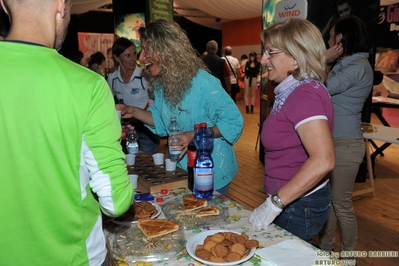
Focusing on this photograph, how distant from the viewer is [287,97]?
4.82 ft

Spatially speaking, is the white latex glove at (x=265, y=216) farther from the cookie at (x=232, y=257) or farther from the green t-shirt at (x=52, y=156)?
the green t-shirt at (x=52, y=156)

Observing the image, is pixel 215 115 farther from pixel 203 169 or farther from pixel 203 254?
pixel 203 254

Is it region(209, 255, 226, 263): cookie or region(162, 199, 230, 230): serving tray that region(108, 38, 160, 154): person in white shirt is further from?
region(209, 255, 226, 263): cookie

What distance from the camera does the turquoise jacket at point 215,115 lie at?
76.0 inches

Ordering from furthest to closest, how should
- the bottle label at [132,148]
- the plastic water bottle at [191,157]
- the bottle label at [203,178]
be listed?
1. the bottle label at [132,148]
2. the plastic water bottle at [191,157]
3. the bottle label at [203,178]

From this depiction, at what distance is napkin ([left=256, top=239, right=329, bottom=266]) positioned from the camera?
114cm

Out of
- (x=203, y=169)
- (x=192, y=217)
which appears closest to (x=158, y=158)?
(x=203, y=169)

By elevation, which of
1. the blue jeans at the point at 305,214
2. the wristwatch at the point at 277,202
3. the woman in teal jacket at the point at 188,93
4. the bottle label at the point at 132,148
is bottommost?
the blue jeans at the point at 305,214

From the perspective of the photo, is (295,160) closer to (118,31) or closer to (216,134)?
(216,134)

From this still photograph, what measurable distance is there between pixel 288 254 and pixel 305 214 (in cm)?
39

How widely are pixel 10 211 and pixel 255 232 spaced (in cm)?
87

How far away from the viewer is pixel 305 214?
1541 mm

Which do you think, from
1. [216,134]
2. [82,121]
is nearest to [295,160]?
[216,134]

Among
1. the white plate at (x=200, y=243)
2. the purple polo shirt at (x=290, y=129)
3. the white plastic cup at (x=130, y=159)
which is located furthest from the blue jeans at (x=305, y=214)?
the white plastic cup at (x=130, y=159)
